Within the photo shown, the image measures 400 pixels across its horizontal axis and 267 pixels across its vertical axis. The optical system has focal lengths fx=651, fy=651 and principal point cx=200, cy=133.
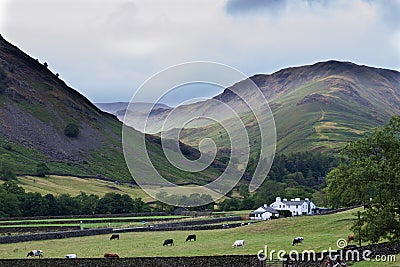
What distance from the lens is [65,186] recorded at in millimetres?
183125

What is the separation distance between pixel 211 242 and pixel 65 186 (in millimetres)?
123509

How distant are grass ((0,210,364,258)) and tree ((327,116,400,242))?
5.60 metres

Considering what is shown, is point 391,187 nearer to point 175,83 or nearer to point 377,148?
point 377,148

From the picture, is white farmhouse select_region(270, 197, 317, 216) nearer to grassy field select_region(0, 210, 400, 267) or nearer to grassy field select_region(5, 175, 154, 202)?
grassy field select_region(5, 175, 154, 202)

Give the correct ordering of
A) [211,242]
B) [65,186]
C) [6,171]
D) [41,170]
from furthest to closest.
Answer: [41,170] → [65,186] → [6,171] → [211,242]

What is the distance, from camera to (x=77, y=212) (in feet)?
436

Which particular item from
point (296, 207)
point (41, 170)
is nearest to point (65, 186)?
point (41, 170)

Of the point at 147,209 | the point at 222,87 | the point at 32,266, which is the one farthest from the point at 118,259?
the point at 147,209

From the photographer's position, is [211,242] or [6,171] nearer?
[211,242]

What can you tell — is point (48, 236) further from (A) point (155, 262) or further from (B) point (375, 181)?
(B) point (375, 181)

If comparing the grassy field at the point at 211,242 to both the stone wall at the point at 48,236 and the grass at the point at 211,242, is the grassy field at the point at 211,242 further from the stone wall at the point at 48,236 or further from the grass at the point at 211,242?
the stone wall at the point at 48,236

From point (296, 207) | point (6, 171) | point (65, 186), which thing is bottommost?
point (296, 207)

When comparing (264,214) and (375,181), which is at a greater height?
(264,214)

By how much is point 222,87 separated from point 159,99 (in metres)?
12.6
